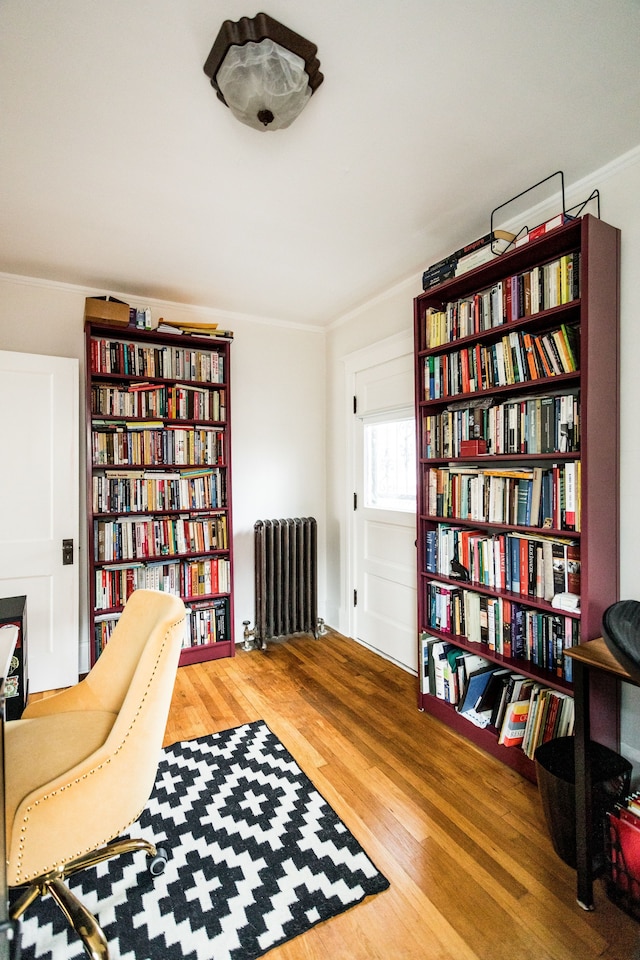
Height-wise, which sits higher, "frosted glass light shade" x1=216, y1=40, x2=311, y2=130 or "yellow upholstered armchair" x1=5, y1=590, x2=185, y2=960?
"frosted glass light shade" x1=216, y1=40, x2=311, y2=130

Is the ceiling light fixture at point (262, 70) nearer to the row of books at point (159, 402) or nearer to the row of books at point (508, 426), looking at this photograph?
the row of books at point (508, 426)

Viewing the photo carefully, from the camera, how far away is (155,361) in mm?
3082

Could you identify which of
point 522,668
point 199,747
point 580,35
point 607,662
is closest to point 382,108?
point 580,35

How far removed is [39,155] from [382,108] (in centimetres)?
136

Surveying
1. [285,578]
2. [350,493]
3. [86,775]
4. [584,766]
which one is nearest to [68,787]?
[86,775]

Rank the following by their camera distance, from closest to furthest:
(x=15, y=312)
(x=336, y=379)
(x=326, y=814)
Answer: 1. (x=326, y=814)
2. (x=15, y=312)
3. (x=336, y=379)

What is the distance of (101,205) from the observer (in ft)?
6.98

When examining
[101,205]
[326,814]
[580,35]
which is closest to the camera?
[580,35]

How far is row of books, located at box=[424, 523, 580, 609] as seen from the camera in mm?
1876

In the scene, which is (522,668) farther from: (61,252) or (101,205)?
(61,252)

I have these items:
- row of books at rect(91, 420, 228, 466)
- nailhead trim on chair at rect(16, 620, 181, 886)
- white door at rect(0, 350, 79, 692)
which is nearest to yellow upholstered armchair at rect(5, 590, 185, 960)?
nailhead trim on chair at rect(16, 620, 181, 886)

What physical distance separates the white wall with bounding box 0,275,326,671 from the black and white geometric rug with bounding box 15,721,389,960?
5.59 feet

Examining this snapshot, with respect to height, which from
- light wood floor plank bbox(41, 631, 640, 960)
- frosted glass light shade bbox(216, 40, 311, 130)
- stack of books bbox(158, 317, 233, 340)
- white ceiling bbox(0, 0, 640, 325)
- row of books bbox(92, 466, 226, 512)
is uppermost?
white ceiling bbox(0, 0, 640, 325)

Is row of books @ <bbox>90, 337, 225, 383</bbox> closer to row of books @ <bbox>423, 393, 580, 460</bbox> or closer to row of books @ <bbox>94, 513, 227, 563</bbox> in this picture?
row of books @ <bbox>94, 513, 227, 563</bbox>
